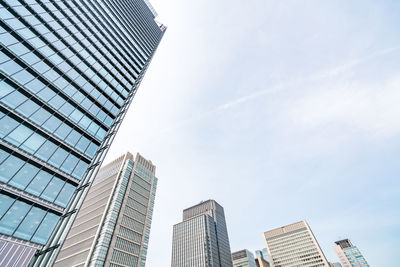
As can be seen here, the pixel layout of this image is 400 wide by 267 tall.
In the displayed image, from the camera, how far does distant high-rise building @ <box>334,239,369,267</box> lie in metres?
154

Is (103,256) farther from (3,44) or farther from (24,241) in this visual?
(3,44)

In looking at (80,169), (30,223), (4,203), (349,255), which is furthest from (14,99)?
(349,255)

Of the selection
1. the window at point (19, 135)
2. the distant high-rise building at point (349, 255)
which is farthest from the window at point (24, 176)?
the distant high-rise building at point (349, 255)

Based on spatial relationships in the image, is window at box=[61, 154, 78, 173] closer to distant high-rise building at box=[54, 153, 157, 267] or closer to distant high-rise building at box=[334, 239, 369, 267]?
distant high-rise building at box=[54, 153, 157, 267]

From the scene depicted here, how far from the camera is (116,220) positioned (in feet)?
222

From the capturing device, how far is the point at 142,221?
250 ft

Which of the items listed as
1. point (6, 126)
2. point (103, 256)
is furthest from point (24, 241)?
point (103, 256)

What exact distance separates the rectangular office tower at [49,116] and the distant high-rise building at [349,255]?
206302 millimetres

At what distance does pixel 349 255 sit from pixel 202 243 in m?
124

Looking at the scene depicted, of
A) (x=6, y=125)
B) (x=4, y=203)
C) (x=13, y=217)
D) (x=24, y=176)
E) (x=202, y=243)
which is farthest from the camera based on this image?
(x=202, y=243)

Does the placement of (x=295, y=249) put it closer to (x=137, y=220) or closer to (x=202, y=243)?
(x=202, y=243)

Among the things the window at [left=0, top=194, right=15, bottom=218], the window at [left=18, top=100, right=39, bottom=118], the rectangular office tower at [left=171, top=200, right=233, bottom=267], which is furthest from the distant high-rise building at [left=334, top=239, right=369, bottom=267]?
the window at [left=18, top=100, right=39, bottom=118]

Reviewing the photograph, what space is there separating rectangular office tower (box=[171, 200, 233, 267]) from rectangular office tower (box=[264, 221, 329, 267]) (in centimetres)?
3169

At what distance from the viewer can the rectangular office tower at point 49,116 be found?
19.8 meters
